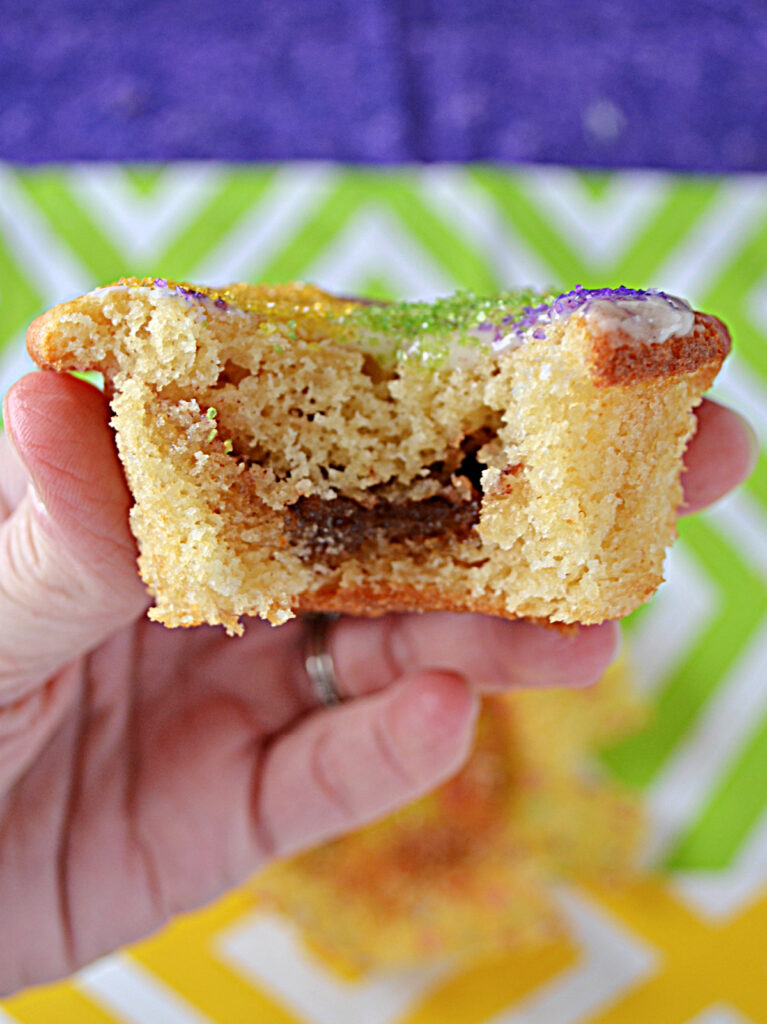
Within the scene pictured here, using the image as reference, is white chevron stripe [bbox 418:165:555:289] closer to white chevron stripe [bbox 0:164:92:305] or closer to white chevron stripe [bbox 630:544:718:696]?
white chevron stripe [bbox 630:544:718:696]

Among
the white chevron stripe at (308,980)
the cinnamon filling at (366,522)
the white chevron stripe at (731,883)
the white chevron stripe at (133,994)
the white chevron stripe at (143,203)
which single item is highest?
the cinnamon filling at (366,522)

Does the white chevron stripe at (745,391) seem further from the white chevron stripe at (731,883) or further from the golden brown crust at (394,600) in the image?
the golden brown crust at (394,600)

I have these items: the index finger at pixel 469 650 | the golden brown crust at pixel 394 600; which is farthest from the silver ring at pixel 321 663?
the golden brown crust at pixel 394 600

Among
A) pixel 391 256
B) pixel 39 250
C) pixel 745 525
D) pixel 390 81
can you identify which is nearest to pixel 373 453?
pixel 391 256

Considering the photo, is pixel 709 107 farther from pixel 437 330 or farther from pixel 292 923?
pixel 292 923

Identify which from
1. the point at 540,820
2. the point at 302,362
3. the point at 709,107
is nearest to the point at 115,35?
the point at 709,107

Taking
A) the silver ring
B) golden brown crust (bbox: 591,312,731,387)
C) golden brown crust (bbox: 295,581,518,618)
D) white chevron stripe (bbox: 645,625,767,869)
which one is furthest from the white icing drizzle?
white chevron stripe (bbox: 645,625,767,869)
